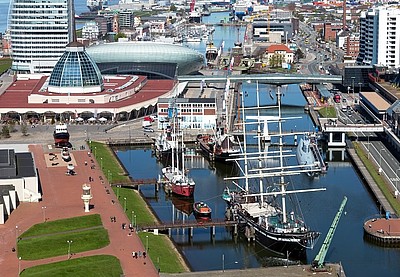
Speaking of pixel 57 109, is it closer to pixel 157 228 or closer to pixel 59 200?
pixel 59 200

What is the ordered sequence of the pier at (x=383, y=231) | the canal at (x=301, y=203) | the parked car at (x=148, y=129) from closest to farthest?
the canal at (x=301, y=203)
the pier at (x=383, y=231)
the parked car at (x=148, y=129)

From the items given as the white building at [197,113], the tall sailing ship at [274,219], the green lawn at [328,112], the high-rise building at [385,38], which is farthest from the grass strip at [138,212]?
the high-rise building at [385,38]

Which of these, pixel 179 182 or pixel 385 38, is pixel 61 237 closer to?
pixel 179 182

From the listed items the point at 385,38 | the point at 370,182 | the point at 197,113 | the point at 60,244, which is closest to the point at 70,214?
the point at 60,244

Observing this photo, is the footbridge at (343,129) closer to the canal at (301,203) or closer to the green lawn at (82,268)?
the canal at (301,203)

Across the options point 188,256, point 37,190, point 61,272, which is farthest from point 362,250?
point 37,190

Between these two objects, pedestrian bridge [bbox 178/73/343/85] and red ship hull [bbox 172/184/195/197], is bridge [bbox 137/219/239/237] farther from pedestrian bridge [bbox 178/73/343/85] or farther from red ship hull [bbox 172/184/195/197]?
pedestrian bridge [bbox 178/73/343/85]
